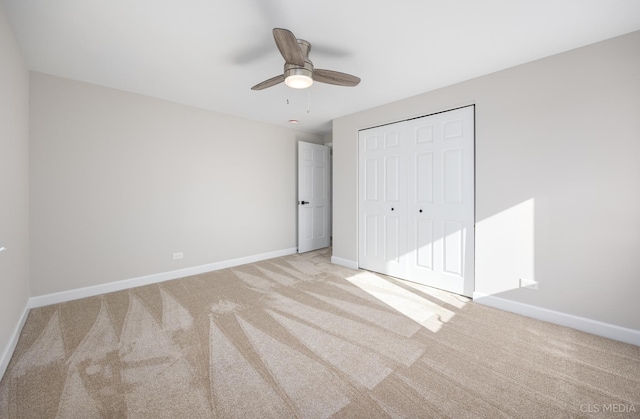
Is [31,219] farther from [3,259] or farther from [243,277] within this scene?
[243,277]

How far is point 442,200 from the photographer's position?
3.20 metres

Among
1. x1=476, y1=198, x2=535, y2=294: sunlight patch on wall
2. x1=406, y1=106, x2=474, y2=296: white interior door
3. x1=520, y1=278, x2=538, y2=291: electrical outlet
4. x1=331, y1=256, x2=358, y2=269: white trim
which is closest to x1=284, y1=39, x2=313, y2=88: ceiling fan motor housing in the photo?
x1=406, y1=106, x2=474, y2=296: white interior door

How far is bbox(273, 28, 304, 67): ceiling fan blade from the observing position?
1.66 m

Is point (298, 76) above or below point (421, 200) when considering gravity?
above

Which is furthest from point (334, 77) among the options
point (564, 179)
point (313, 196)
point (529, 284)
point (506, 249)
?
point (313, 196)

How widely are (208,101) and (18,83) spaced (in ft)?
5.73

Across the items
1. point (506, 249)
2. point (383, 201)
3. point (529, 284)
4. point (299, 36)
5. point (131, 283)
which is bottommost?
point (131, 283)

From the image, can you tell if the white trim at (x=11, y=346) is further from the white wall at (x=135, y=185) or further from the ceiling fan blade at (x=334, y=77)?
the ceiling fan blade at (x=334, y=77)

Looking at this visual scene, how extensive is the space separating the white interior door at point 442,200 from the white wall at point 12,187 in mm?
3782

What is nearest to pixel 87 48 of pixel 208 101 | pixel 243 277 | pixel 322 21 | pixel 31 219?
pixel 208 101

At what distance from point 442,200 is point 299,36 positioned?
2346 millimetres

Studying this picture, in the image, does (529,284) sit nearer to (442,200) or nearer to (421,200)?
(442,200)

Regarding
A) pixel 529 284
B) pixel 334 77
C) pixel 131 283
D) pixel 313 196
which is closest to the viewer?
pixel 334 77

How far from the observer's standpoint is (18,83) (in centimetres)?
230
